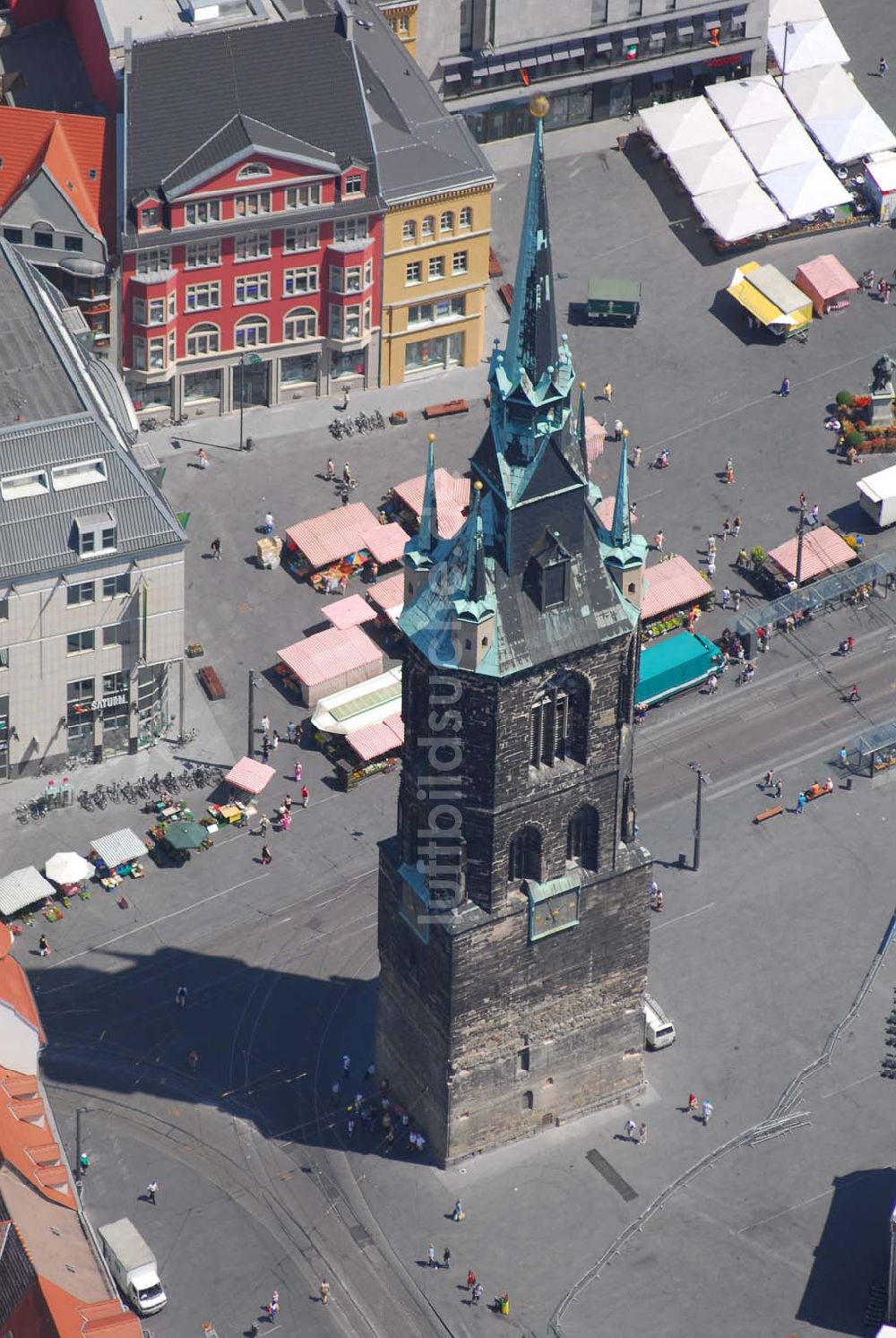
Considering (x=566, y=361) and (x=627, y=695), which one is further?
(x=627, y=695)

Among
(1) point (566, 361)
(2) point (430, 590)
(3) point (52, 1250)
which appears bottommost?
(3) point (52, 1250)

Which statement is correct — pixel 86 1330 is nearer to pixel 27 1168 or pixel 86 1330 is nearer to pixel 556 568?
pixel 27 1168

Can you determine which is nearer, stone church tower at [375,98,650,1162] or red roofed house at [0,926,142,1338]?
red roofed house at [0,926,142,1338]

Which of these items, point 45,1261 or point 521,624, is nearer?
point 45,1261

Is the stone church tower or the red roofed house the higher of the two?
the stone church tower

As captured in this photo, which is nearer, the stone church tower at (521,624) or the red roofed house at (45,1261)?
the red roofed house at (45,1261)

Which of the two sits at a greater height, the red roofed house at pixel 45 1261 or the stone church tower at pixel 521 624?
the stone church tower at pixel 521 624

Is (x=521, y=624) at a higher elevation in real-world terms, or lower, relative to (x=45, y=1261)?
higher

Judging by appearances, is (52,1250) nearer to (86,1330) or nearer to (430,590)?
(86,1330)

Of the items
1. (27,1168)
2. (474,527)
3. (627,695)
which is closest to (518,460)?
(474,527)

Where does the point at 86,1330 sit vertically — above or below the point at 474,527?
below
